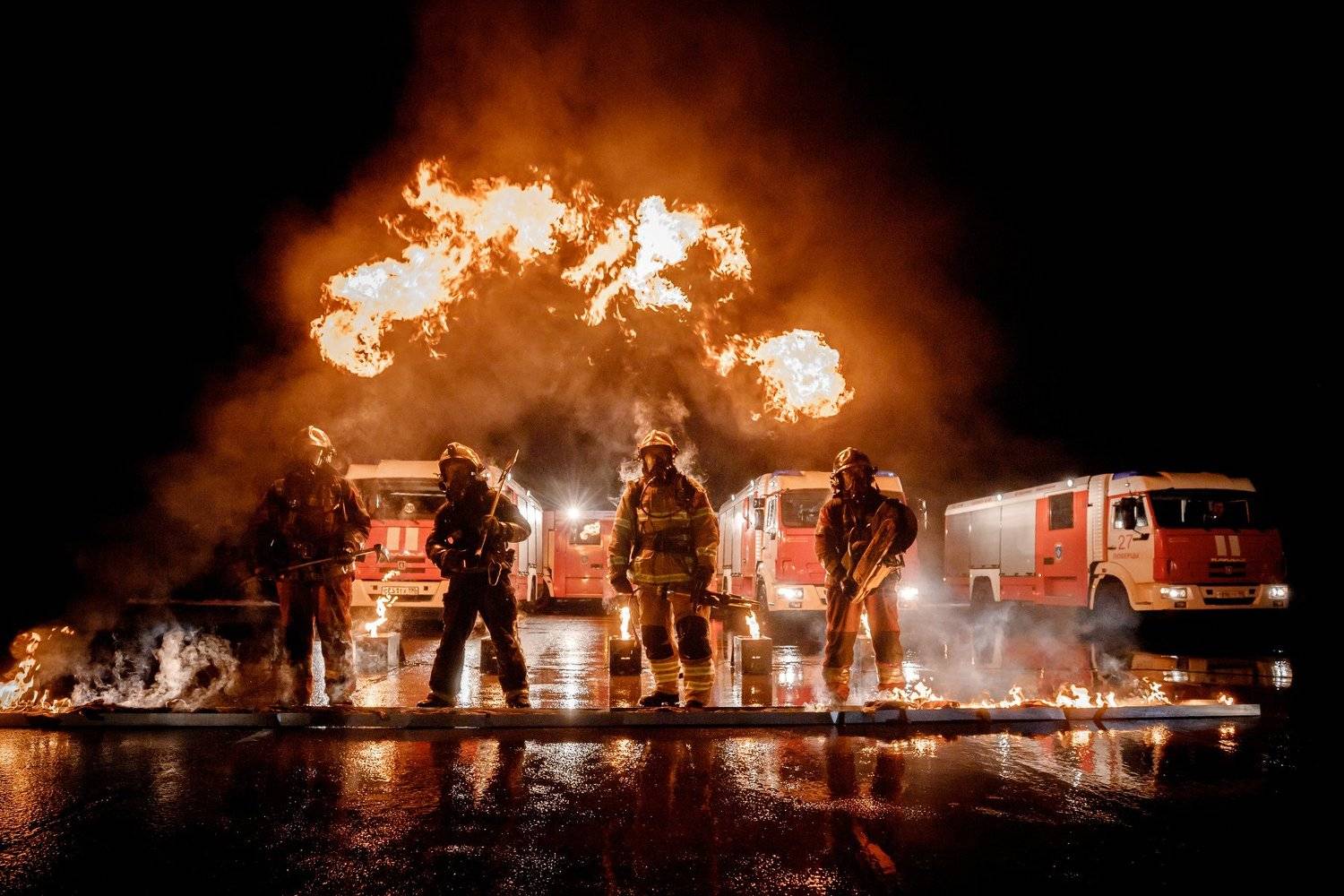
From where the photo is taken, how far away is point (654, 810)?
12.1 feet

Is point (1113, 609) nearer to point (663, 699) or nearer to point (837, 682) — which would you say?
point (837, 682)

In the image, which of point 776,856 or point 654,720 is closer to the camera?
point 776,856

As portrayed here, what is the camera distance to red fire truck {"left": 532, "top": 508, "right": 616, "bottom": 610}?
23.5 metres

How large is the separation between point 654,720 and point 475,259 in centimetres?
780

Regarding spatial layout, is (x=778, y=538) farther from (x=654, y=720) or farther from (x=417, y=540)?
(x=654, y=720)

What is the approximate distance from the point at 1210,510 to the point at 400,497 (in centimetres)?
1410

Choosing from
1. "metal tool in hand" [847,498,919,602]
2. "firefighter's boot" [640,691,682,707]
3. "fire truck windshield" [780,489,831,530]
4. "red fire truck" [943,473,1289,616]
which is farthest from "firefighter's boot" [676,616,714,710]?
"red fire truck" [943,473,1289,616]

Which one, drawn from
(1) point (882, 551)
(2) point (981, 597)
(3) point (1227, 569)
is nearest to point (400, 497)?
(1) point (882, 551)

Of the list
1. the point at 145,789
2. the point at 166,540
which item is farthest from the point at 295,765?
the point at 166,540

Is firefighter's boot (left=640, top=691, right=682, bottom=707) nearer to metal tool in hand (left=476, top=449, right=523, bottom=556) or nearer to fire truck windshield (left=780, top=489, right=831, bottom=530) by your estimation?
metal tool in hand (left=476, top=449, right=523, bottom=556)

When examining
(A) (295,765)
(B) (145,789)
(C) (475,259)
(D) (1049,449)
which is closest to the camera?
(B) (145,789)

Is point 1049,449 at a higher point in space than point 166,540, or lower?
higher

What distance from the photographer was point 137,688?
727 cm

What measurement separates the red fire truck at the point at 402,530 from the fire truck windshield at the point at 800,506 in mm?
4849
